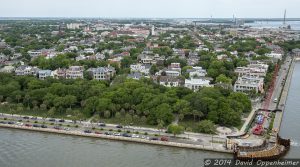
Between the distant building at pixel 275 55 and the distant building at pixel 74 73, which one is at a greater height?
the distant building at pixel 275 55

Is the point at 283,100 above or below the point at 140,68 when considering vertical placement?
below

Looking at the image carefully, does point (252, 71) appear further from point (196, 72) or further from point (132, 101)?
point (132, 101)

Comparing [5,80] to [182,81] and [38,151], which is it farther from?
[182,81]

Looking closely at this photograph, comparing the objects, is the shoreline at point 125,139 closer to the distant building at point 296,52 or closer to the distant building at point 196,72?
the distant building at point 196,72

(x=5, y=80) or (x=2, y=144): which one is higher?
(x=5, y=80)

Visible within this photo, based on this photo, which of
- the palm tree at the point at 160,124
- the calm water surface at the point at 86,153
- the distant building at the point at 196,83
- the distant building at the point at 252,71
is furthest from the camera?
the distant building at the point at 252,71

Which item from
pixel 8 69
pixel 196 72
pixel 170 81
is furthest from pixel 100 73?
pixel 8 69

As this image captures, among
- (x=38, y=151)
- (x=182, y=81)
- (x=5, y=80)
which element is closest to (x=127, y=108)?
(x=38, y=151)

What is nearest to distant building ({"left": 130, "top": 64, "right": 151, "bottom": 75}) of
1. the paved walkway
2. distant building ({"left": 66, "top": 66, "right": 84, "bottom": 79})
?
distant building ({"left": 66, "top": 66, "right": 84, "bottom": 79})

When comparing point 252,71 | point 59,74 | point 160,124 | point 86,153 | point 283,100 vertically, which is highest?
point 252,71

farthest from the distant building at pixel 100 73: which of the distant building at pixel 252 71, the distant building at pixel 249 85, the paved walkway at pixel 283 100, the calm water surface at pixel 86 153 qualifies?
the paved walkway at pixel 283 100

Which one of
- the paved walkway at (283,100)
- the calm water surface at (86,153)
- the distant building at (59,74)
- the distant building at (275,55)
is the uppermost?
the distant building at (275,55)
